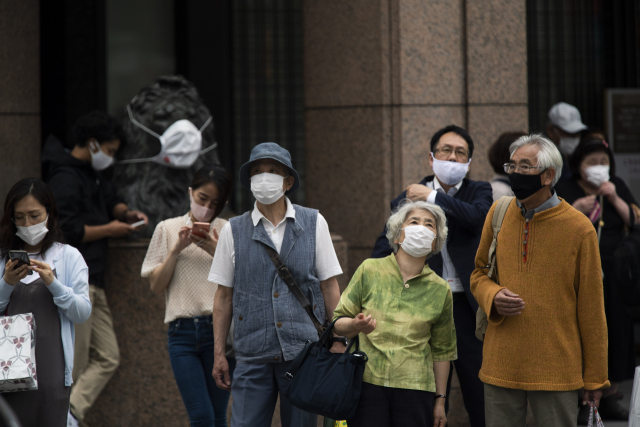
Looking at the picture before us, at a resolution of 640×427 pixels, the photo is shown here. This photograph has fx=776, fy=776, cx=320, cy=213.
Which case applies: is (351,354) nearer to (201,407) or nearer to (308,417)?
(308,417)

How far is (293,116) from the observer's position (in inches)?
313

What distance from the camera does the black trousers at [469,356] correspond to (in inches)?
186

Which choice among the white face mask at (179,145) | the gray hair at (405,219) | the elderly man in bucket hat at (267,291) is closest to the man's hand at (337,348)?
the elderly man in bucket hat at (267,291)

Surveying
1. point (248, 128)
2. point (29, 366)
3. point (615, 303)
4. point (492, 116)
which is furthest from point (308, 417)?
point (248, 128)

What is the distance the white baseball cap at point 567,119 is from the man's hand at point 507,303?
403cm

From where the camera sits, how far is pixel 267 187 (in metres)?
4.15

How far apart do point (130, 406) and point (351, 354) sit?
2823mm

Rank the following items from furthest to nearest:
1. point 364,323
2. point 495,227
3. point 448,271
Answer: point 448,271 < point 495,227 < point 364,323

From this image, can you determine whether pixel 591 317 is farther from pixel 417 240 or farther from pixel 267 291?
pixel 267 291

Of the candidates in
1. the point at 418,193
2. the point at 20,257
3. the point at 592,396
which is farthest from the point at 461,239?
the point at 20,257

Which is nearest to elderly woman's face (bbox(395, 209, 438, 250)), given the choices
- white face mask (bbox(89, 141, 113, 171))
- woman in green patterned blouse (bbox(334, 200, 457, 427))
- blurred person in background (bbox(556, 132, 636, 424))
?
woman in green patterned blouse (bbox(334, 200, 457, 427))

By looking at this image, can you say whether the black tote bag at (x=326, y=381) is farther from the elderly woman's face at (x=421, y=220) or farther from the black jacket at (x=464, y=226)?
the black jacket at (x=464, y=226)

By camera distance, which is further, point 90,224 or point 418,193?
point 90,224

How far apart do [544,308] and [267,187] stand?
1550 mm
